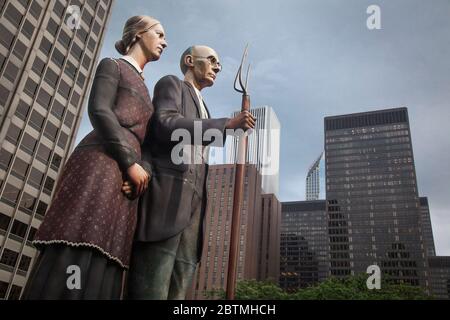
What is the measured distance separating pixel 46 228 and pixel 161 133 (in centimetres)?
136

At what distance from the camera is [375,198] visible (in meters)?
144

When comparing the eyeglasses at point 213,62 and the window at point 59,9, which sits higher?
Result: the window at point 59,9

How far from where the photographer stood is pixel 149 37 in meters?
4.41

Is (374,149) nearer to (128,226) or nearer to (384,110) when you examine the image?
(384,110)

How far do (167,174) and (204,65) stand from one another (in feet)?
4.93

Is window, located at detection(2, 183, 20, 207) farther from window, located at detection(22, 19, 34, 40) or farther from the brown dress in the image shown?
the brown dress

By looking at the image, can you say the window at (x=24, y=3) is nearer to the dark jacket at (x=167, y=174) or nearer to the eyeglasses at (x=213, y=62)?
the eyeglasses at (x=213, y=62)

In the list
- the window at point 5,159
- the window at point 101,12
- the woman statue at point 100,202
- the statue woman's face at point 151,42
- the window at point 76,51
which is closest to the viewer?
the woman statue at point 100,202

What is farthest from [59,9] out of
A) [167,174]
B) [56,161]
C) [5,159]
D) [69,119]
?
[167,174]

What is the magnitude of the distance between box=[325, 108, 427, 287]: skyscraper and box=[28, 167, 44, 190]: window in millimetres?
114921

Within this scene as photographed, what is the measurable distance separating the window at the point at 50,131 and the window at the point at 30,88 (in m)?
3.49

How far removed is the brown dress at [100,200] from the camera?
10.6 ft

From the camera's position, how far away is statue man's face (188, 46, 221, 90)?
15.6 ft

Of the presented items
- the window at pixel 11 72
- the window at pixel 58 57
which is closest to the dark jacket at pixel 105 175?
the window at pixel 11 72
